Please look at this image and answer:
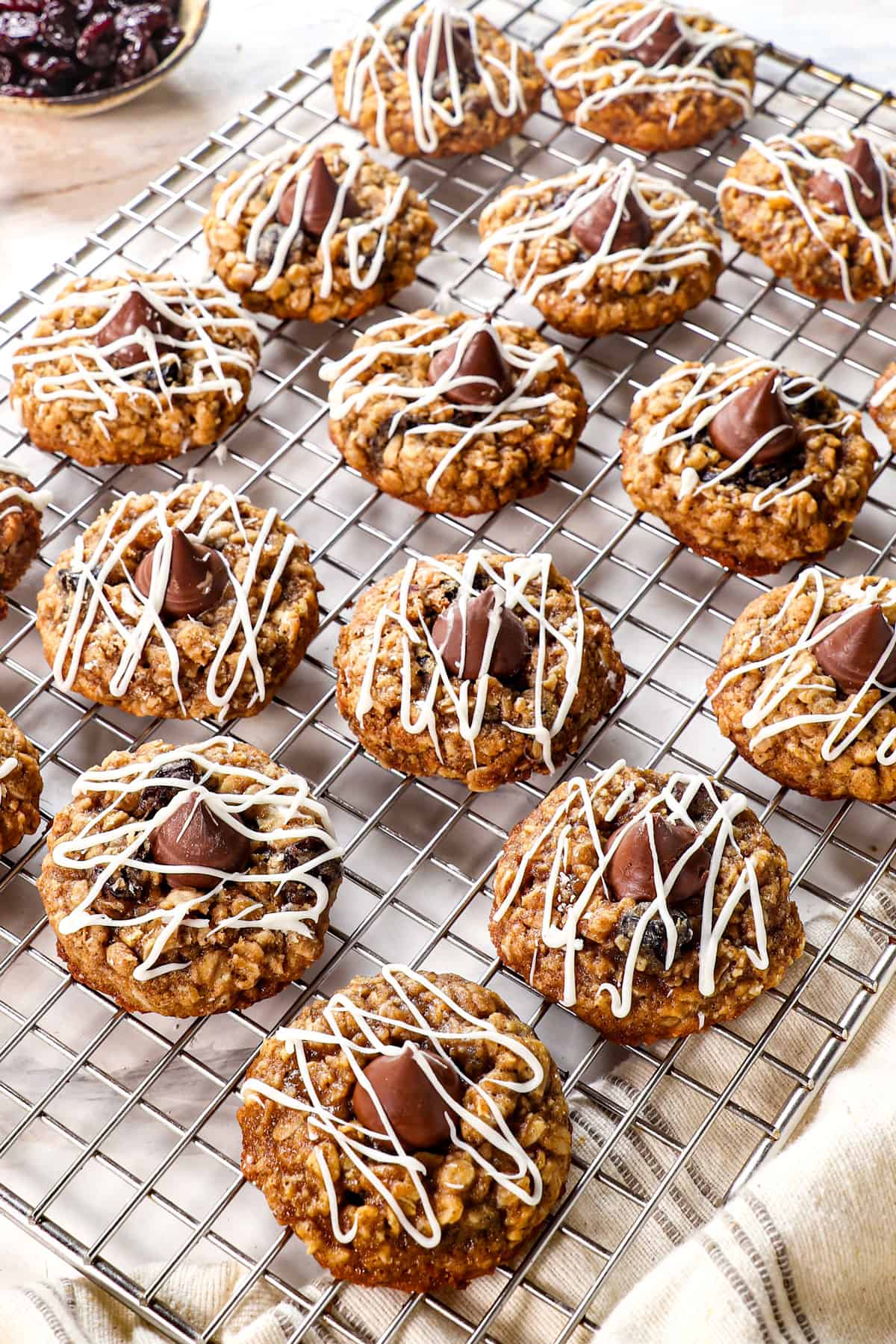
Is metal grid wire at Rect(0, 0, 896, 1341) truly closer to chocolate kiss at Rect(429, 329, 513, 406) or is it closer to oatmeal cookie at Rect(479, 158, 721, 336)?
oatmeal cookie at Rect(479, 158, 721, 336)

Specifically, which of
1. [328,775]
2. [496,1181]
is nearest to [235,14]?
[328,775]

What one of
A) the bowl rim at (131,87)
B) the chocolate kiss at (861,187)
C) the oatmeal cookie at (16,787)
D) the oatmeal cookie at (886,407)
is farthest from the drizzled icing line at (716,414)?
the bowl rim at (131,87)

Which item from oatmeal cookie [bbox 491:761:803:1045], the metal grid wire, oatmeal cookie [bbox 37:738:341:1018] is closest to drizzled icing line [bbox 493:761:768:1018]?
oatmeal cookie [bbox 491:761:803:1045]

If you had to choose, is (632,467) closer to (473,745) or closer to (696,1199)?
(473,745)

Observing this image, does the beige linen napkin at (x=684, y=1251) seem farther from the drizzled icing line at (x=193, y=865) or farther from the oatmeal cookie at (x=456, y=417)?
the oatmeal cookie at (x=456, y=417)

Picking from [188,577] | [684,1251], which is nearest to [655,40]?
[188,577]

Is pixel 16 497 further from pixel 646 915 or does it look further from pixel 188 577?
pixel 646 915
